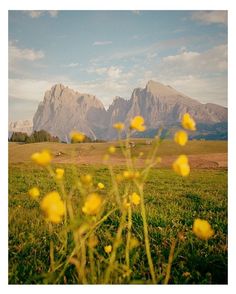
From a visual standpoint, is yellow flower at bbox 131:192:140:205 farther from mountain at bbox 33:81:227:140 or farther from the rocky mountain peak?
the rocky mountain peak

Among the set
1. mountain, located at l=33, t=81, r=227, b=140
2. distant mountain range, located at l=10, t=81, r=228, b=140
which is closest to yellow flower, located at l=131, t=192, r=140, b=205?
distant mountain range, located at l=10, t=81, r=228, b=140

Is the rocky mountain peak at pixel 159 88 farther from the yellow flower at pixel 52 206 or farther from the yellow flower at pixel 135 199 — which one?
the yellow flower at pixel 52 206

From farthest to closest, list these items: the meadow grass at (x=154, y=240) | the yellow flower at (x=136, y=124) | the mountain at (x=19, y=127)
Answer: the mountain at (x=19, y=127) → the meadow grass at (x=154, y=240) → the yellow flower at (x=136, y=124)

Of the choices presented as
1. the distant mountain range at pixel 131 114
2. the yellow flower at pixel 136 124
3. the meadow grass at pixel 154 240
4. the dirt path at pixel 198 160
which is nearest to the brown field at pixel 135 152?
the dirt path at pixel 198 160

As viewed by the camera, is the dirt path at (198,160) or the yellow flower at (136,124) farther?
the dirt path at (198,160)

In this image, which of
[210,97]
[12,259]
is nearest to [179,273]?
[12,259]

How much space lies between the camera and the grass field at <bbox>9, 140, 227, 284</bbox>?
6.95 feet

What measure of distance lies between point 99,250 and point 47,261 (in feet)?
1.29

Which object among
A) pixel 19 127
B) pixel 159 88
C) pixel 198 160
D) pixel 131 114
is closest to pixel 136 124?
pixel 19 127

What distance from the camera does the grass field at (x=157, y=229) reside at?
2.12 m

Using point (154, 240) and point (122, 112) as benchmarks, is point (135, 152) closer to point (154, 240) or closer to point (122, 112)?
point (122, 112)

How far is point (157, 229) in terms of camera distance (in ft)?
8.83

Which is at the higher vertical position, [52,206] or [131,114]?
[131,114]

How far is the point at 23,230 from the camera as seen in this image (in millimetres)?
2703
